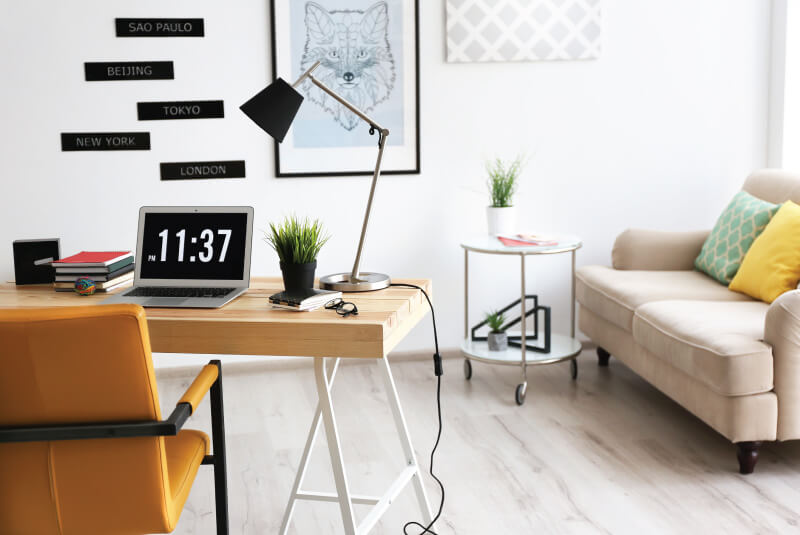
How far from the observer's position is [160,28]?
143 inches

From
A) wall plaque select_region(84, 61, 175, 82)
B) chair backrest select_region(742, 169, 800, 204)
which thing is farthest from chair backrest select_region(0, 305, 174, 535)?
chair backrest select_region(742, 169, 800, 204)

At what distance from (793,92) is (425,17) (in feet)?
5.84

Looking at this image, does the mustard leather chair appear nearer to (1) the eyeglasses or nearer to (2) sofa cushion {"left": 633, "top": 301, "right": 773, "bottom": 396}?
(1) the eyeglasses

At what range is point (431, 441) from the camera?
2.98m

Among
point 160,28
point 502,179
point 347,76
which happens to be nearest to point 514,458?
point 502,179

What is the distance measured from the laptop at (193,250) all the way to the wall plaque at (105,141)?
62.5 inches

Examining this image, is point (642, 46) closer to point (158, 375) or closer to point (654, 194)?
point (654, 194)

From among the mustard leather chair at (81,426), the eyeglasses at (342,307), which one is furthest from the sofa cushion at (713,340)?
the mustard leather chair at (81,426)

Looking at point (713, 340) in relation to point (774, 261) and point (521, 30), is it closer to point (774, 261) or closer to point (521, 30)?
point (774, 261)

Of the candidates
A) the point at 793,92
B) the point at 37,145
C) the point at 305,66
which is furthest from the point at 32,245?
the point at 793,92

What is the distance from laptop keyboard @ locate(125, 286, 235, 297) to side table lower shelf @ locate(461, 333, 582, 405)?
159 centimetres

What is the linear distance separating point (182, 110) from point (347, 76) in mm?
751

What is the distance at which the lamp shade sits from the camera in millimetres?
2031

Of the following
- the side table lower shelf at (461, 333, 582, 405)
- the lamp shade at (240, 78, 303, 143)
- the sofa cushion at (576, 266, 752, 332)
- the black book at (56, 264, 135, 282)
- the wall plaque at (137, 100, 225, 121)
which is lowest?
the side table lower shelf at (461, 333, 582, 405)
